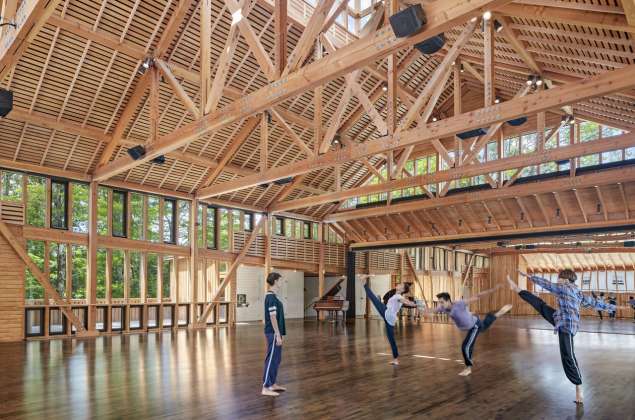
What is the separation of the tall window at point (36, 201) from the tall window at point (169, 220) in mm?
3876

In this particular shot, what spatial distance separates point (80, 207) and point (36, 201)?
4.03 feet

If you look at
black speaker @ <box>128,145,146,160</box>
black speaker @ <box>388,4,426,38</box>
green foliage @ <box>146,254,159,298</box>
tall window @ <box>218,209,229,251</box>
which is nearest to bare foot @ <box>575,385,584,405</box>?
black speaker @ <box>388,4,426,38</box>

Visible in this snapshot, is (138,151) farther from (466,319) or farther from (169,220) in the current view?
(466,319)

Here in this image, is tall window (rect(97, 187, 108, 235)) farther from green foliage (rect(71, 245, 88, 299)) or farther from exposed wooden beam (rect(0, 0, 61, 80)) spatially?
exposed wooden beam (rect(0, 0, 61, 80))

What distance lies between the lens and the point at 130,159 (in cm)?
1242

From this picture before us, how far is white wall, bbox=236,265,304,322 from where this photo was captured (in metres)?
20.8

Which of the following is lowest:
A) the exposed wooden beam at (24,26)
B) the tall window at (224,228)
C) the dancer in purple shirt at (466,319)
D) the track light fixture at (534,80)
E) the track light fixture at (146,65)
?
the dancer in purple shirt at (466,319)

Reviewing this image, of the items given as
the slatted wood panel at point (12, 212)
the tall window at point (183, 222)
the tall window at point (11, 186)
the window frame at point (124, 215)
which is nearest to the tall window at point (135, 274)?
the window frame at point (124, 215)

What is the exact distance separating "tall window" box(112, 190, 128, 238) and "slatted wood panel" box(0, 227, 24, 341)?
120 inches

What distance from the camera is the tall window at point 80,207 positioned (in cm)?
1459

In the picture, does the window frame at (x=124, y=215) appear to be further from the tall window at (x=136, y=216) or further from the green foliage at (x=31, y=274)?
the green foliage at (x=31, y=274)

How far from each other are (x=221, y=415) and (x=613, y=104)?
1174 cm

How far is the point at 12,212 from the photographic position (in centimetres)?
1305

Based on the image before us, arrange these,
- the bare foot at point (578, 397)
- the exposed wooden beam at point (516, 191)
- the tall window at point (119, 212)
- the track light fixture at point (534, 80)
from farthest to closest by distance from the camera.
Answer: the tall window at point (119, 212)
the exposed wooden beam at point (516, 191)
the track light fixture at point (534, 80)
the bare foot at point (578, 397)
